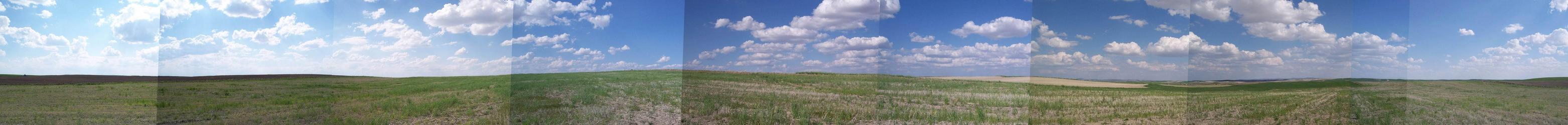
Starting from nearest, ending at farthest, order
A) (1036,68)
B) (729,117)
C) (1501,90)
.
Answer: (1501,90)
(729,117)
(1036,68)

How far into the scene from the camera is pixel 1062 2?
32.0 ft

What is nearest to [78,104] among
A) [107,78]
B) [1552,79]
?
[107,78]

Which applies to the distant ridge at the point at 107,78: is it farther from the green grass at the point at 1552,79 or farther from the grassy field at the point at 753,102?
the green grass at the point at 1552,79

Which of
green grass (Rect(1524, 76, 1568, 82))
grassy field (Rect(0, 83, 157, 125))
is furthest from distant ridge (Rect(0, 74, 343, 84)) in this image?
green grass (Rect(1524, 76, 1568, 82))

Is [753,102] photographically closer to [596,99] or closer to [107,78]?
[596,99]

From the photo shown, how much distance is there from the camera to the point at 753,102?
33.8 feet

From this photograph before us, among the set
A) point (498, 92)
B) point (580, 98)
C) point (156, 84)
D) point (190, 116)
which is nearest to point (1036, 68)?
point (580, 98)

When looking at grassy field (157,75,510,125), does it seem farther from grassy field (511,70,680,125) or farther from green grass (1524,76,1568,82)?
green grass (1524,76,1568,82)

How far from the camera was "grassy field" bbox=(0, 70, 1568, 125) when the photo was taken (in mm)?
8750

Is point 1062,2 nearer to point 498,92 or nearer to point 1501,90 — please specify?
point 1501,90

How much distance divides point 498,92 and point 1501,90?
40.6ft

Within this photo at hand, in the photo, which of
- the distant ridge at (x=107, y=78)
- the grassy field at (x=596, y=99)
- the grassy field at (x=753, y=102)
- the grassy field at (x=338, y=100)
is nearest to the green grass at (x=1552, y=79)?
the grassy field at (x=753, y=102)

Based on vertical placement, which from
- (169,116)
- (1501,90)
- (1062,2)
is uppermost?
(1062,2)

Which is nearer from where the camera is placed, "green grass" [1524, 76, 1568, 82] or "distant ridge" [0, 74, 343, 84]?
"green grass" [1524, 76, 1568, 82]
